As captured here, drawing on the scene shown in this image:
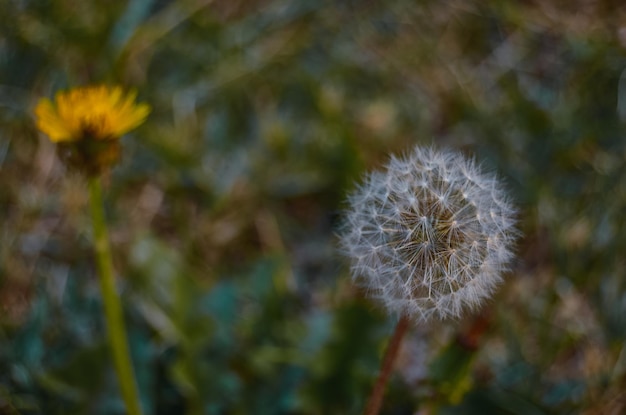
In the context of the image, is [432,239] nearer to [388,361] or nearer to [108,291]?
[388,361]

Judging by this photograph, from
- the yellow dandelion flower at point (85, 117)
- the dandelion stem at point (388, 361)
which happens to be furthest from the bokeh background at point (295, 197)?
the yellow dandelion flower at point (85, 117)

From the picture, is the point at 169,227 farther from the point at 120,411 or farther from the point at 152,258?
the point at 120,411

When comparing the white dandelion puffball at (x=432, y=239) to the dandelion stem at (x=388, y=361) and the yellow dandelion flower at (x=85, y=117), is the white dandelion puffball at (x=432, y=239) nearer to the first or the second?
the dandelion stem at (x=388, y=361)

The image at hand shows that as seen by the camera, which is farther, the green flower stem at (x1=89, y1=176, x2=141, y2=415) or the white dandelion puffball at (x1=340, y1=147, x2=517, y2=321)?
the green flower stem at (x1=89, y1=176, x2=141, y2=415)

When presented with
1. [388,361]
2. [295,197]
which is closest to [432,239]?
[388,361]

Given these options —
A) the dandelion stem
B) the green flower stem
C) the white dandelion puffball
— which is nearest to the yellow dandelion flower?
the green flower stem

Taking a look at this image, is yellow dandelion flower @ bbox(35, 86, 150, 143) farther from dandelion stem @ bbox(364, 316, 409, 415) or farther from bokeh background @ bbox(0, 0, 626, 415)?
dandelion stem @ bbox(364, 316, 409, 415)
